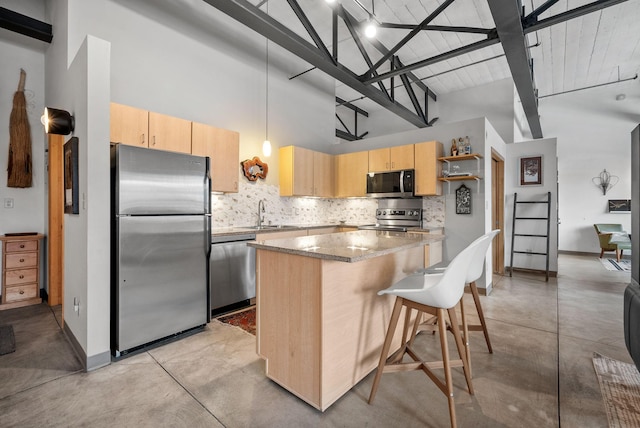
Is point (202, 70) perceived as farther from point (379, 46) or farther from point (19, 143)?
point (379, 46)

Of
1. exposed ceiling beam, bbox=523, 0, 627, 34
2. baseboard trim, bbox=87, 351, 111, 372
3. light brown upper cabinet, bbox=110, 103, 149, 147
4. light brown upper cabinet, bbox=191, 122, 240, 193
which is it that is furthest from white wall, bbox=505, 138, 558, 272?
baseboard trim, bbox=87, 351, 111, 372

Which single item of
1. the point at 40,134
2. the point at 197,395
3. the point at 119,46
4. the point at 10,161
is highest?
the point at 119,46

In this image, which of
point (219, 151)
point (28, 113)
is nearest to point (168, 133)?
point (219, 151)

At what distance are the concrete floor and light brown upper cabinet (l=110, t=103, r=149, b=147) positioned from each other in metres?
2.01

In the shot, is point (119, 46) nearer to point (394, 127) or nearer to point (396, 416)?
point (396, 416)

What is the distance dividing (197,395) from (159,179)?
1735 millimetres

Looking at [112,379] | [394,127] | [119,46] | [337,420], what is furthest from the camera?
[394,127]

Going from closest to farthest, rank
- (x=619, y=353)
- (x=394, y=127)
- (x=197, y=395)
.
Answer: (x=197, y=395)
(x=619, y=353)
(x=394, y=127)

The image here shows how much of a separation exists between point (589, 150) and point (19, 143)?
11285mm

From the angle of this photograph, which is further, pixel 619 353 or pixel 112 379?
pixel 619 353

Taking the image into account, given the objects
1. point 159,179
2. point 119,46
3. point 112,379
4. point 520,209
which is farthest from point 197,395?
A: point 520,209

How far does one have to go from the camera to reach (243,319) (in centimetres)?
326

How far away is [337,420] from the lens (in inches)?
66.4

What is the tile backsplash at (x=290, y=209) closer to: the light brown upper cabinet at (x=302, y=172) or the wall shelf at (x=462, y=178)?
the light brown upper cabinet at (x=302, y=172)
